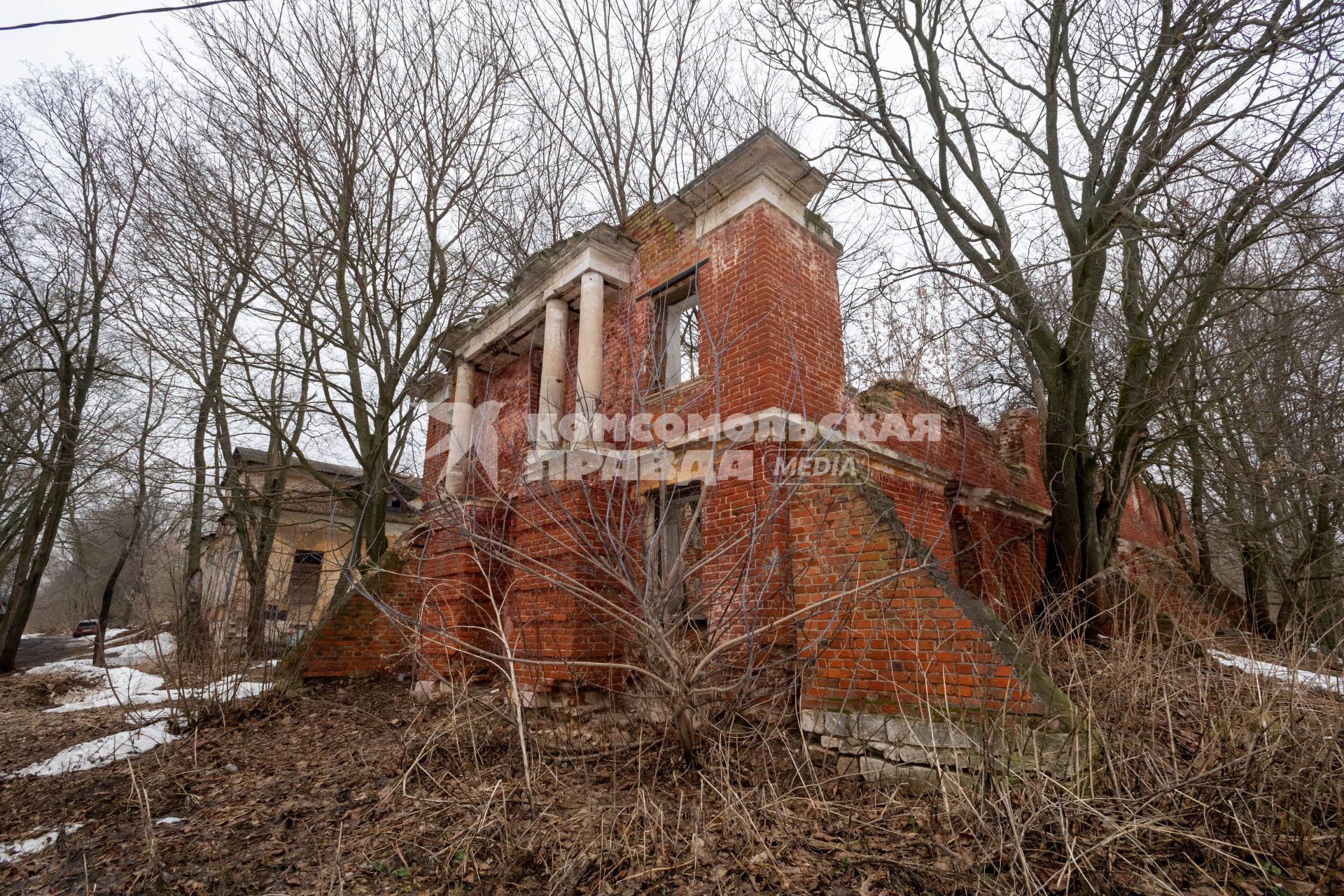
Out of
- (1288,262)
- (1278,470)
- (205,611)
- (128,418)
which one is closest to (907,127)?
(1288,262)

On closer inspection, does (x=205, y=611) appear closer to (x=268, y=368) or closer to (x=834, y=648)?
(x=268, y=368)

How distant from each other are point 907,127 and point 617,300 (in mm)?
4832

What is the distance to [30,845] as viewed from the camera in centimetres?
431

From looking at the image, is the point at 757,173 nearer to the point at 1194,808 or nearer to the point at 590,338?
the point at 590,338

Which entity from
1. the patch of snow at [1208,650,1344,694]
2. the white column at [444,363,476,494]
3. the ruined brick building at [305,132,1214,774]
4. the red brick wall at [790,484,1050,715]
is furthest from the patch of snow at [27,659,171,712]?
the patch of snow at [1208,650,1344,694]

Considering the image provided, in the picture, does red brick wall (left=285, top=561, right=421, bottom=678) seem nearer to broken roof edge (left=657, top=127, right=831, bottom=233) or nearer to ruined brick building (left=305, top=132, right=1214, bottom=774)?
ruined brick building (left=305, top=132, right=1214, bottom=774)

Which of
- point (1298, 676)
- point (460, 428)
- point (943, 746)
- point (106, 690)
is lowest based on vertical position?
point (106, 690)

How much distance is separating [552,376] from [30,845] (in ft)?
19.5

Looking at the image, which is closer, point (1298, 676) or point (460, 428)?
point (1298, 676)

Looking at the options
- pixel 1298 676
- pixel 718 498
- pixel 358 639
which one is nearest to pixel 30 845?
pixel 358 639

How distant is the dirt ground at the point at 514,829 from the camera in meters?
3.00

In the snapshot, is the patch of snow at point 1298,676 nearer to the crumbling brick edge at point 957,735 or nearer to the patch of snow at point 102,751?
the crumbling brick edge at point 957,735

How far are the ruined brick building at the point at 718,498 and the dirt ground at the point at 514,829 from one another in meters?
0.63

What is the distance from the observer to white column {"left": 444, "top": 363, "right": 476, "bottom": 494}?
9.29m
